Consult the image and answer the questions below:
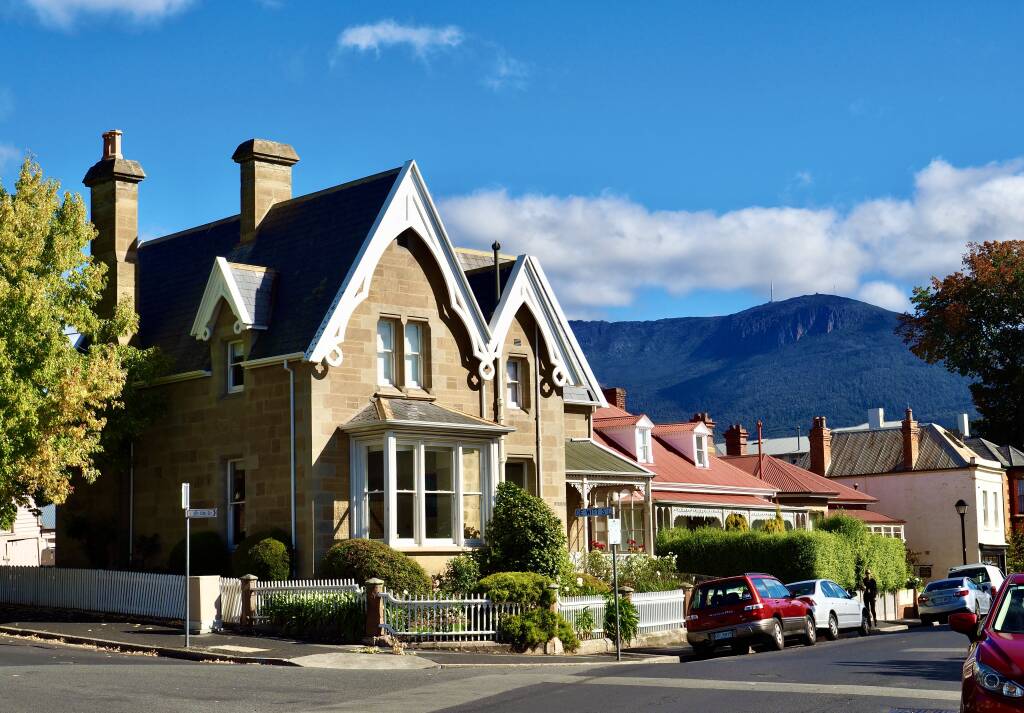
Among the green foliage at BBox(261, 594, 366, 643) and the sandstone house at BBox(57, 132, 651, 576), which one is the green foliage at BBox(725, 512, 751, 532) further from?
the green foliage at BBox(261, 594, 366, 643)

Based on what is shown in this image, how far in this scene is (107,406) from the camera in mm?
35219

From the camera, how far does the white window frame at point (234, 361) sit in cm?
3409

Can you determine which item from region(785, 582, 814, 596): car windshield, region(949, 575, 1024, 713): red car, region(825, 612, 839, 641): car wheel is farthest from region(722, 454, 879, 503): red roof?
region(949, 575, 1024, 713): red car

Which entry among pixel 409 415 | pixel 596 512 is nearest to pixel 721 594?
pixel 596 512

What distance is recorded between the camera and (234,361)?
34562 millimetres

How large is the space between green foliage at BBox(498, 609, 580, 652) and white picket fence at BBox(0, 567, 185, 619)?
6.95 meters

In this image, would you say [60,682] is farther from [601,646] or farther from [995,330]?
[995,330]

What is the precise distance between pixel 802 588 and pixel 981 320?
140ft

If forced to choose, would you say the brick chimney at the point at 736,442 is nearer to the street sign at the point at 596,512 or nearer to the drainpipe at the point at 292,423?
the drainpipe at the point at 292,423

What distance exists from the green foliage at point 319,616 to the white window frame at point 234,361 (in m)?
7.09

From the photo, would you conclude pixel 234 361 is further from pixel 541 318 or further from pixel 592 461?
pixel 592 461

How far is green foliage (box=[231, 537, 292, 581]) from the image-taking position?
30.7 metres

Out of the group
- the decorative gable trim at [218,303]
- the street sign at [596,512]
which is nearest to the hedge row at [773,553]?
the street sign at [596,512]

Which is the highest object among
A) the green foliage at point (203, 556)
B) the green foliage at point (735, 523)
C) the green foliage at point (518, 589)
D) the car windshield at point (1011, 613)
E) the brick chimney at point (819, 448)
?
the brick chimney at point (819, 448)
